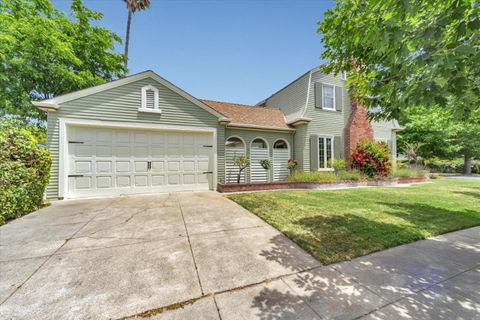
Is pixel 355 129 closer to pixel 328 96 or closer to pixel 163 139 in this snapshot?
pixel 328 96

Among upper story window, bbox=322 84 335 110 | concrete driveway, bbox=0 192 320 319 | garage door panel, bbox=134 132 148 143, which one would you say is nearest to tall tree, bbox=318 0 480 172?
concrete driveway, bbox=0 192 320 319

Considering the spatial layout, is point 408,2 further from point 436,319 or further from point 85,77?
point 85,77

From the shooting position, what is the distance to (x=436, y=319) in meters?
1.73

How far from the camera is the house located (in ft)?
21.1

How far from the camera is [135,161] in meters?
7.09

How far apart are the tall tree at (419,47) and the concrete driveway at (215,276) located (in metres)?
2.24

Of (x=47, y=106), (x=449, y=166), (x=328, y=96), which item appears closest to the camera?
(x=47, y=106)

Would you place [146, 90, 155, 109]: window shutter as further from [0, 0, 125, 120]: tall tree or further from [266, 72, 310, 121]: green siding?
[266, 72, 310, 121]: green siding

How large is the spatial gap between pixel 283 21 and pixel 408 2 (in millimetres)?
7351

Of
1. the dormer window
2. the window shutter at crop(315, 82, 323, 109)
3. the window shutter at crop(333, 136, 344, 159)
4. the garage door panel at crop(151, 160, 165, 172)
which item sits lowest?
the garage door panel at crop(151, 160, 165, 172)

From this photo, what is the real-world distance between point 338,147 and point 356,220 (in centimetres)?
764

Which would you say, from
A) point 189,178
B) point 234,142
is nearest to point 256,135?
point 234,142

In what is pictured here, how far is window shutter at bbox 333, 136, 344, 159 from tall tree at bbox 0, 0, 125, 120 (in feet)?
48.4

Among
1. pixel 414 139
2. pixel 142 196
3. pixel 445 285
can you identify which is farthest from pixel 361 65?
pixel 414 139
